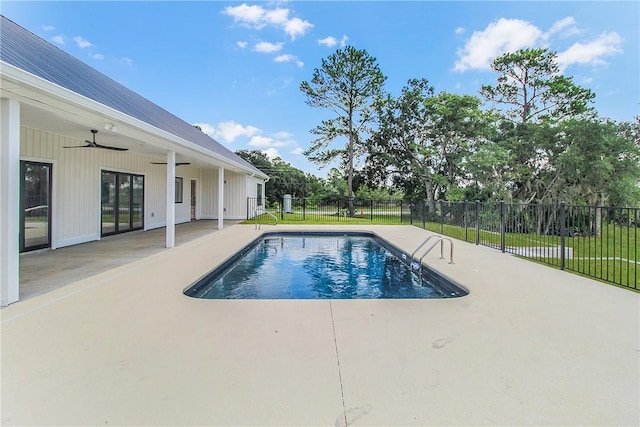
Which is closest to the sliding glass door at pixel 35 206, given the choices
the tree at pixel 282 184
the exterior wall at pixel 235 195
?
the exterior wall at pixel 235 195

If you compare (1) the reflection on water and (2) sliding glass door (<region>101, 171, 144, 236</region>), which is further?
(2) sliding glass door (<region>101, 171, 144, 236</region>)

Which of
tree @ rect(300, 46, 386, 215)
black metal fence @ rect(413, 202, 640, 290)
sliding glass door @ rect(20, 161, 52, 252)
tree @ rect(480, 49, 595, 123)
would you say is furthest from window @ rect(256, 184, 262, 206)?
tree @ rect(480, 49, 595, 123)

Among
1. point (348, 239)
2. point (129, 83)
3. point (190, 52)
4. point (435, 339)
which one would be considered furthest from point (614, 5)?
point (129, 83)

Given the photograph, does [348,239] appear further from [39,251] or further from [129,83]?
[129,83]

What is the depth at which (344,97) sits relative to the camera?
66.9ft

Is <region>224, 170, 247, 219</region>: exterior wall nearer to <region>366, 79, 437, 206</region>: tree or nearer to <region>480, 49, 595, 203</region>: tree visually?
<region>366, 79, 437, 206</region>: tree

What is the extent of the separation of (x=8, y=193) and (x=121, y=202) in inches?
262

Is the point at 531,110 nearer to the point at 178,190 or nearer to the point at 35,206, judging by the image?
the point at 178,190

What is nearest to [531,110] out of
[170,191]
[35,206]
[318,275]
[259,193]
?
[259,193]

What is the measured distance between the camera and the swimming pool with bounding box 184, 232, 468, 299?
507 cm

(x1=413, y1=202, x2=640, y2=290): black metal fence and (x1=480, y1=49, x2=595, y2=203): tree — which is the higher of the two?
(x1=480, y1=49, x2=595, y2=203): tree

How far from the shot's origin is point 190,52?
1467cm

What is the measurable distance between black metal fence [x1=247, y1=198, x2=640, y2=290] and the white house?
6553mm

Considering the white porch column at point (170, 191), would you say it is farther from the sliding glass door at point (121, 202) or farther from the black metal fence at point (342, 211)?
the black metal fence at point (342, 211)
